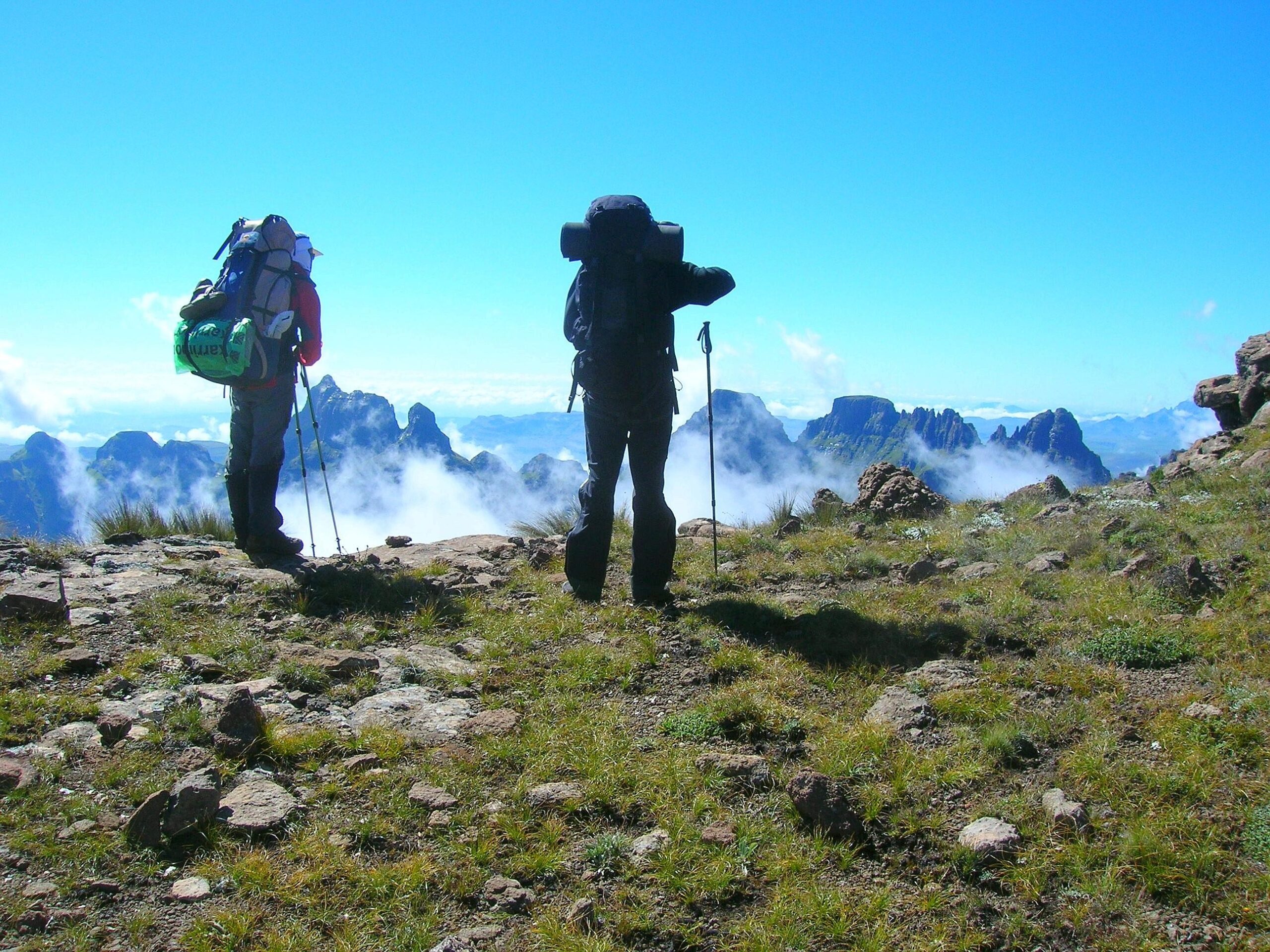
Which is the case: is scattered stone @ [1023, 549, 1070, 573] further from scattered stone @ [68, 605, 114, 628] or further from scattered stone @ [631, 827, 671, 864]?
scattered stone @ [68, 605, 114, 628]

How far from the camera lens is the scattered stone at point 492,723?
4.48 metres

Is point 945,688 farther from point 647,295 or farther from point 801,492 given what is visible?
point 801,492

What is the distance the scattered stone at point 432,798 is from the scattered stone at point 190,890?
895mm

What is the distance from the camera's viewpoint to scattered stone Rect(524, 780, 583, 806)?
12.4ft

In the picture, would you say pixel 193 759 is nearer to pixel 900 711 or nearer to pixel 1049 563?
pixel 900 711

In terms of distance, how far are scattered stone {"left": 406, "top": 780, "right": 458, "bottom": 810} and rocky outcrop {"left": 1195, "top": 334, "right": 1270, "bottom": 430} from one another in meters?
13.4

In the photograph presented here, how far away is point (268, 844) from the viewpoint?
3.47 m

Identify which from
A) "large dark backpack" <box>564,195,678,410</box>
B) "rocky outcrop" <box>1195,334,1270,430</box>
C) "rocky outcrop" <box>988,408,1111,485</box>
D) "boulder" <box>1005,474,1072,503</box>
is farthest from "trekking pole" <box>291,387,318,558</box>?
"rocky outcrop" <box>988,408,1111,485</box>

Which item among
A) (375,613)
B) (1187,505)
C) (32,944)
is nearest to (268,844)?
(32,944)

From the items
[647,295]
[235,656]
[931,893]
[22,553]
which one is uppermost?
[647,295]

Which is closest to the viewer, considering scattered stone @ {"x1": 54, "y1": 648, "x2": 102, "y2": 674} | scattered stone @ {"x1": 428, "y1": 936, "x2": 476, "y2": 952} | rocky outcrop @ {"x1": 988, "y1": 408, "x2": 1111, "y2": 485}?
scattered stone @ {"x1": 428, "y1": 936, "x2": 476, "y2": 952}

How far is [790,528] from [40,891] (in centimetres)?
780

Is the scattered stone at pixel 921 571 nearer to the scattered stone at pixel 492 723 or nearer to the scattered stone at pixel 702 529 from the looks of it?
the scattered stone at pixel 702 529

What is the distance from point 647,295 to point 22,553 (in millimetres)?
6179
